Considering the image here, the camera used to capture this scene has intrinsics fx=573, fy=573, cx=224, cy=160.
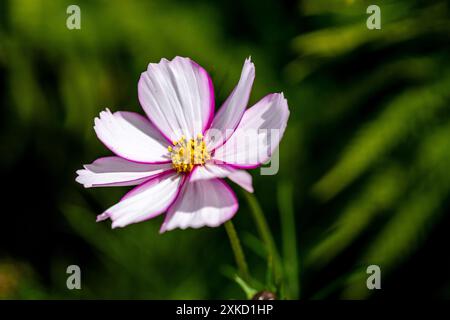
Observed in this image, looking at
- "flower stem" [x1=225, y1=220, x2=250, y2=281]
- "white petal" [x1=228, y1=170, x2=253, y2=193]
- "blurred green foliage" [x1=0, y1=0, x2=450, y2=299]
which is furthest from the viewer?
"blurred green foliage" [x1=0, y1=0, x2=450, y2=299]

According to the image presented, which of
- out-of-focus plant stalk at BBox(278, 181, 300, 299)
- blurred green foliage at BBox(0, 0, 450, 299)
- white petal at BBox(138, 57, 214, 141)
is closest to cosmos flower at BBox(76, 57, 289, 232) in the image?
white petal at BBox(138, 57, 214, 141)

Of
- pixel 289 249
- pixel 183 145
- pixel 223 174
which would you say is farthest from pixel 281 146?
pixel 223 174

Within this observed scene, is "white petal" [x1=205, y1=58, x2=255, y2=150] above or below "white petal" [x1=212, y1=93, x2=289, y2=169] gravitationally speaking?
above

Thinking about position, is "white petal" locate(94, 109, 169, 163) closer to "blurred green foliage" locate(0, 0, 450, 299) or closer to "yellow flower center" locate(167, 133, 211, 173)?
"yellow flower center" locate(167, 133, 211, 173)
